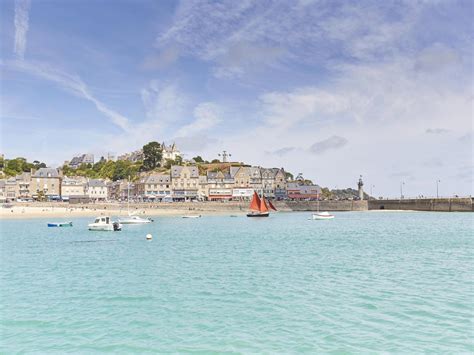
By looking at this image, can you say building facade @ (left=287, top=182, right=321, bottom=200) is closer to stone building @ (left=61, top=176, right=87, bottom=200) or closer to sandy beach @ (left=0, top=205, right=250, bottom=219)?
sandy beach @ (left=0, top=205, right=250, bottom=219)

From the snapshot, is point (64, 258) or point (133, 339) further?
point (64, 258)

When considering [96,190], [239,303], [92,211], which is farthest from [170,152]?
[239,303]

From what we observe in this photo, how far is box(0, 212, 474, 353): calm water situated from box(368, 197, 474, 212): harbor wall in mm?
75261

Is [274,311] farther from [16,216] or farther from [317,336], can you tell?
[16,216]

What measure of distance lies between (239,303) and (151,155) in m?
133

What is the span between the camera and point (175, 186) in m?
125

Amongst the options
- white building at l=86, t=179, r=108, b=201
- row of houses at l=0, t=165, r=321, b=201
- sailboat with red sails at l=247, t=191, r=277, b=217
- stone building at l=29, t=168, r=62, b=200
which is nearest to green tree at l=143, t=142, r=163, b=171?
row of houses at l=0, t=165, r=321, b=201

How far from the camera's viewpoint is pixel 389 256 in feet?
87.9

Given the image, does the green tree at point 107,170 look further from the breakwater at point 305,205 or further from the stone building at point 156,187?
the breakwater at point 305,205

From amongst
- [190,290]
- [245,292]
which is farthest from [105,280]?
[245,292]

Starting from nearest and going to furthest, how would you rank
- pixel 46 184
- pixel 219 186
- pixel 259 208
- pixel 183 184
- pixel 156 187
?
1. pixel 259 208
2. pixel 46 184
3. pixel 156 187
4. pixel 183 184
5. pixel 219 186

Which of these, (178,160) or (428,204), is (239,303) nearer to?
(428,204)

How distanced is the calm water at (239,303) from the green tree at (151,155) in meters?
118

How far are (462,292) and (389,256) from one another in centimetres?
1049
